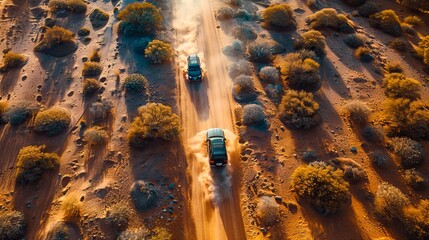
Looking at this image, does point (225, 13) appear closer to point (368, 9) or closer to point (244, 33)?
point (244, 33)

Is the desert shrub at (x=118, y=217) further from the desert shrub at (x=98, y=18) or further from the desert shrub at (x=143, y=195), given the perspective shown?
the desert shrub at (x=98, y=18)

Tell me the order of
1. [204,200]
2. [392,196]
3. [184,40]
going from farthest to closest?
[184,40], [204,200], [392,196]

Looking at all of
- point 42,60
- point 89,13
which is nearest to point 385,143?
point 42,60


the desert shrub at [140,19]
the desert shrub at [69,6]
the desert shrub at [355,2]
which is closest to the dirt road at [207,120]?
the desert shrub at [140,19]

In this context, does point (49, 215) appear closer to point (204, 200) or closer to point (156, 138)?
point (156, 138)

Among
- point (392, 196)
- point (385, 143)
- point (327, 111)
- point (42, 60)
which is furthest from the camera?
point (42, 60)
